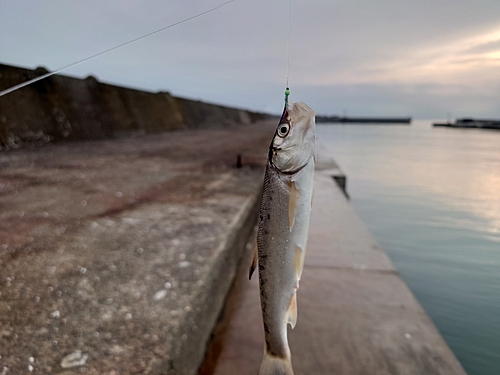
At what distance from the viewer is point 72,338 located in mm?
1534

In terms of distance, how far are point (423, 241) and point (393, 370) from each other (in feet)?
12.7

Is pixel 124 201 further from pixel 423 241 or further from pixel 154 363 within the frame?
pixel 423 241

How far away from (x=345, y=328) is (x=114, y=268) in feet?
4.70

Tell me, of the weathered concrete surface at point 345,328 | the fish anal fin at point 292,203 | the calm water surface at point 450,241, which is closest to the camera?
the fish anal fin at point 292,203

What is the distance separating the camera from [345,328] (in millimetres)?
2230

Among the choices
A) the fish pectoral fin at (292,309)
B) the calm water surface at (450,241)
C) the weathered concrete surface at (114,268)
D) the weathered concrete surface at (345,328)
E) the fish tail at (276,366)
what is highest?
the fish pectoral fin at (292,309)

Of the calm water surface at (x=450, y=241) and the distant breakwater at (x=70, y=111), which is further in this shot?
the distant breakwater at (x=70, y=111)

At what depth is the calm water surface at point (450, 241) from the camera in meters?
2.96

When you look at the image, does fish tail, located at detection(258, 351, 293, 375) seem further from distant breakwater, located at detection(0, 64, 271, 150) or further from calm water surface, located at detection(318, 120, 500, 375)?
distant breakwater, located at detection(0, 64, 271, 150)

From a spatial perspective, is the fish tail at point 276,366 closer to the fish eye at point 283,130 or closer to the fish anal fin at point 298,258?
the fish anal fin at point 298,258

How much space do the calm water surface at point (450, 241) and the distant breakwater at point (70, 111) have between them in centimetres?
653

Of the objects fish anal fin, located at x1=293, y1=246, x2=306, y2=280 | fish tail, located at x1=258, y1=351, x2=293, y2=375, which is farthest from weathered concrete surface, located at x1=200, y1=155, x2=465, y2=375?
fish anal fin, located at x1=293, y1=246, x2=306, y2=280

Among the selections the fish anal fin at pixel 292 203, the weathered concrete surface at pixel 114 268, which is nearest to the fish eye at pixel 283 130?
the fish anal fin at pixel 292 203

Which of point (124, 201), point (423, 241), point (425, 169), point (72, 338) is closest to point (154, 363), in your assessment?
point (72, 338)
